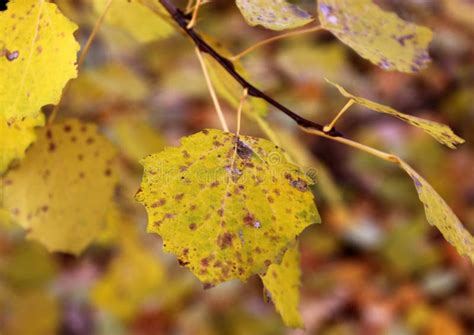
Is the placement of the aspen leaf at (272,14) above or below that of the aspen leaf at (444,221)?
above

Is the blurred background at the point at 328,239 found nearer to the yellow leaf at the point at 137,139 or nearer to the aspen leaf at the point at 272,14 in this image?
the yellow leaf at the point at 137,139

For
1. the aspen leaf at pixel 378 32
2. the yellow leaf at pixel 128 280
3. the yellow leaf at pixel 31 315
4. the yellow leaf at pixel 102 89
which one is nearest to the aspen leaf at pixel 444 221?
the aspen leaf at pixel 378 32

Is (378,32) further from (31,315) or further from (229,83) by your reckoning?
(31,315)

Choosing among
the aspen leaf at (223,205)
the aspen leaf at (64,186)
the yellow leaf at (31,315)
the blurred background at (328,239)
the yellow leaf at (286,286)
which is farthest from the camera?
the yellow leaf at (31,315)

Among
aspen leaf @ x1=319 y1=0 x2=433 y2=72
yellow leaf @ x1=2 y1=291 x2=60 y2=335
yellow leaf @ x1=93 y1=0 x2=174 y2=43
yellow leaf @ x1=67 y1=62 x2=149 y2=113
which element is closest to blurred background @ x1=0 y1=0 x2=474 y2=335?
yellow leaf @ x1=2 y1=291 x2=60 y2=335

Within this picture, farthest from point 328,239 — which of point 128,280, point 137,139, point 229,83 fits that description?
point 229,83

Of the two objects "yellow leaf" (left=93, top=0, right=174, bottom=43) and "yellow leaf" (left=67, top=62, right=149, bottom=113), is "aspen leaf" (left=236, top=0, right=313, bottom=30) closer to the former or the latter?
"yellow leaf" (left=93, top=0, right=174, bottom=43)

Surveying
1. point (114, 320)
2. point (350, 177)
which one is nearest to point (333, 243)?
point (350, 177)
